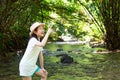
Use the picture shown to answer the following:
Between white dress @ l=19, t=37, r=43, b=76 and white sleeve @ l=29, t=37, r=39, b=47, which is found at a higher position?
white sleeve @ l=29, t=37, r=39, b=47

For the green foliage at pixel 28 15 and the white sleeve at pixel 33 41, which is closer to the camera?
the white sleeve at pixel 33 41

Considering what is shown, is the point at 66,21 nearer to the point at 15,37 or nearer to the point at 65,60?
the point at 15,37

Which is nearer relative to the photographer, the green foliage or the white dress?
the white dress

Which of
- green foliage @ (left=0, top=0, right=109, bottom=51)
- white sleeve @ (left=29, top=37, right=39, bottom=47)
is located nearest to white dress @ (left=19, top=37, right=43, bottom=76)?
white sleeve @ (left=29, top=37, right=39, bottom=47)

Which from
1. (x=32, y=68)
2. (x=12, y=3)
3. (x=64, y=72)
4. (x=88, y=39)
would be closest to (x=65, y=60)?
(x=64, y=72)

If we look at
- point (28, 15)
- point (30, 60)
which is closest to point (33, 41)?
point (30, 60)

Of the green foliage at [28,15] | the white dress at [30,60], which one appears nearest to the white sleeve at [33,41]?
the white dress at [30,60]

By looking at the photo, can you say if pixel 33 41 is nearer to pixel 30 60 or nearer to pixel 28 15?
pixel 30 60

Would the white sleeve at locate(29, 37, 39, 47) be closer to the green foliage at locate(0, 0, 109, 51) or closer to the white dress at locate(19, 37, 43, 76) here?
the white dress at locate(19, 37, 43, 76)

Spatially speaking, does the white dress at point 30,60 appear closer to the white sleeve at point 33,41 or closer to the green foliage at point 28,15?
the white sleeve at point 33,41

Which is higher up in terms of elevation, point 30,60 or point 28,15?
point 28,15

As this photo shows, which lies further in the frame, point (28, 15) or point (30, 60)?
point (28, 15)

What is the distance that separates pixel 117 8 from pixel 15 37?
6.77 meters

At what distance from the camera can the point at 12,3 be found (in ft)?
60.1
